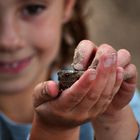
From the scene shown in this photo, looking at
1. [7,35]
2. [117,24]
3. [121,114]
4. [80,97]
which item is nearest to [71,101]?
[80,97]

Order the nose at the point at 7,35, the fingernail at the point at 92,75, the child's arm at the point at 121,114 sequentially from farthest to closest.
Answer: the nose at the point at 7,35, the child's arm at the point at 121,114, the fingernail at the point at 92,75

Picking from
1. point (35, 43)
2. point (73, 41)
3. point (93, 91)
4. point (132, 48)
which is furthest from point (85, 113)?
point (132, 48)

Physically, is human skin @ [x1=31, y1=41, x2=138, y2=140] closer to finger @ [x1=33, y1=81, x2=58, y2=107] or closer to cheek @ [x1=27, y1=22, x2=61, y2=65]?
finger @ [x1=33, y1=81, x2=58, y2=107]

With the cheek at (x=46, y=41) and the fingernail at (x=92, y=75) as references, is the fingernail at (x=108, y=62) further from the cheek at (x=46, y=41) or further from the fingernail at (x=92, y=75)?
the cheek at (x=46, y=41)

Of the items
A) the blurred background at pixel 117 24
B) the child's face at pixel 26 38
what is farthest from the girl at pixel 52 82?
the blurred background at pixel 117 24

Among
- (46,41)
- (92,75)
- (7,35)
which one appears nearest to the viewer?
(92,75)

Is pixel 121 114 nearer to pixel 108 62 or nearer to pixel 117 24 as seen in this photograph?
pixel 108 62
